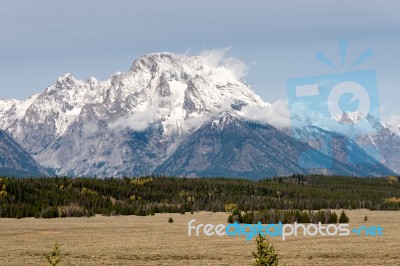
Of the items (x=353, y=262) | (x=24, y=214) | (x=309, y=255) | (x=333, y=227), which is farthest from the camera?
(x=24, y=214)

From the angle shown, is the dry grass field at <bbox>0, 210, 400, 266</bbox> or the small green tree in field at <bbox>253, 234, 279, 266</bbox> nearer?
the small green tree in field at <bbox>253, 234, 279, 266</bbox>

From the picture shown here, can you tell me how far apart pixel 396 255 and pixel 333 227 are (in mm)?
39198

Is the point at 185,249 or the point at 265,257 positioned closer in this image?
the point at 265,257

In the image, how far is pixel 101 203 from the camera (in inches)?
7505

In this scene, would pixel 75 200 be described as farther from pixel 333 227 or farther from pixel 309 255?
pixel 309 255

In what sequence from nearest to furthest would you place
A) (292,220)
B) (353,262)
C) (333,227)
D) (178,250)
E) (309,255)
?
(353,262)
(309,255)
(178,250)
(333,227)
(292,220)

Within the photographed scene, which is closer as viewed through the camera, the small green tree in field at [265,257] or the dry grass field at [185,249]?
the small green tree in field at [265,257]

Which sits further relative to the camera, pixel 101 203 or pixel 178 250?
pixel 101 203

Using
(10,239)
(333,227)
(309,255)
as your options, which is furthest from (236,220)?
(309,255)

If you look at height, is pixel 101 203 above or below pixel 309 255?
above

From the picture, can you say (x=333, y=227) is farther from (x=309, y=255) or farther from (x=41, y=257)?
(x=41, y=257)

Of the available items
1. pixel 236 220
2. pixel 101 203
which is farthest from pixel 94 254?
pixel 101 203

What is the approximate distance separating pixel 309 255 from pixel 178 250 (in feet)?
44.4

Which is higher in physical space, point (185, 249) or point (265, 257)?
point (185, 249)
